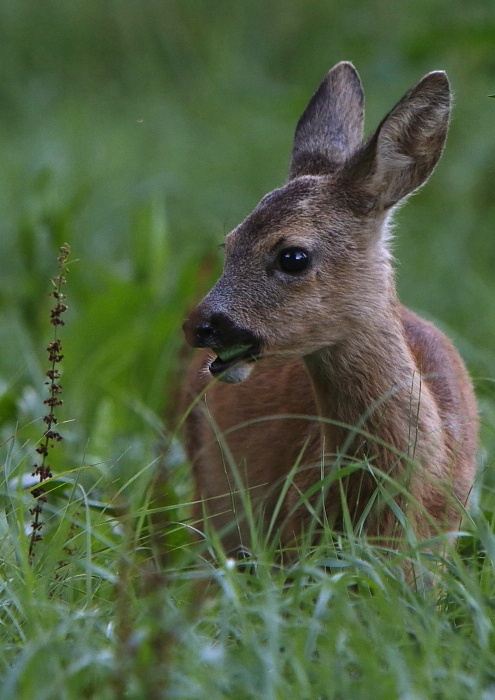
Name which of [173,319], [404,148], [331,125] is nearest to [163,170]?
[173,319]

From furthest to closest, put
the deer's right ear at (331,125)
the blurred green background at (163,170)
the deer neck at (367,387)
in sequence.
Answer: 1. the blurred green background at (163,170)
2. the deer's right ear at (331,125)
3. the deer neck at (367,387)

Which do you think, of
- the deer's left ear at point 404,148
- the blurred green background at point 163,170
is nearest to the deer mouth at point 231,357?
the blurred green background at point 163,170

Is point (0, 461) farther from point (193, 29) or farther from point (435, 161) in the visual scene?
point (193, 29)

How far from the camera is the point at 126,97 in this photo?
10883mm

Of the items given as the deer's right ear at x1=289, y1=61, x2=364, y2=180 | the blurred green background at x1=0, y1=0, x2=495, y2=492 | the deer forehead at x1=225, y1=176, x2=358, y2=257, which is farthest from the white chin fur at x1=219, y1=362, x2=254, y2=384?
the deer's right ear at x1=289, y1=61, x2=364, y2=180

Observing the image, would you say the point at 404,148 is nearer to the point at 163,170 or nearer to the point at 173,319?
the point at 173,319

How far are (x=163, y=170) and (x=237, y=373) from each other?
17.5ft

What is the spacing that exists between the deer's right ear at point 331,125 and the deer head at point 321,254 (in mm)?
246

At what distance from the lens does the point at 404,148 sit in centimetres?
369

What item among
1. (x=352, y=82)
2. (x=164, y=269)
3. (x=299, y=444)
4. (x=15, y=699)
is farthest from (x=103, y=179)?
(x=15, y=699)

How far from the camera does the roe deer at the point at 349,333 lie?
3.43 meters

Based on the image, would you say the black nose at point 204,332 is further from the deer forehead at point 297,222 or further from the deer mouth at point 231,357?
the deer forehead at point 297,222

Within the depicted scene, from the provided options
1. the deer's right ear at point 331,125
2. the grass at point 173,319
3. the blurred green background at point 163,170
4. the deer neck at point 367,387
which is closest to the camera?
the grass at point 173,319

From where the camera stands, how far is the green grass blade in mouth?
3.41m
